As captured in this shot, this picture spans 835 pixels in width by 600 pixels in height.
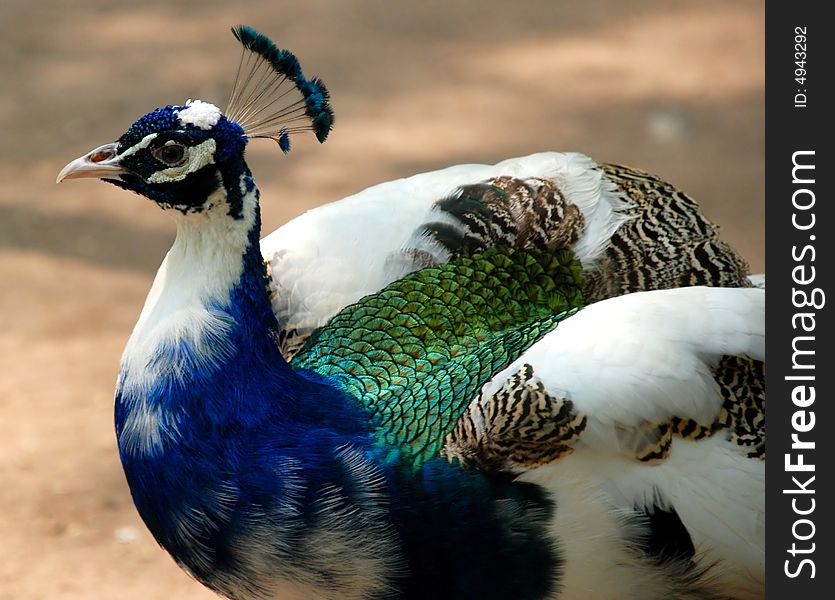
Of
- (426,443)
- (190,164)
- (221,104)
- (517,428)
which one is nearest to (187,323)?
(190,164)

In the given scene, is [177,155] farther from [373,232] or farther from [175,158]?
[373,232]

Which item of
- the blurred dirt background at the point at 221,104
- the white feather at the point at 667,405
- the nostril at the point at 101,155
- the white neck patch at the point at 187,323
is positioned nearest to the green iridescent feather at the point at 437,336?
the white feather at the point at 667,405

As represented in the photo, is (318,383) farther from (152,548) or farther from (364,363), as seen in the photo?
(152,548)

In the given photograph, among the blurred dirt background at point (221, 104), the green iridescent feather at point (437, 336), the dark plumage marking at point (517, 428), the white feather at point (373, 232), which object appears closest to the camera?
the dark plumage marking at point (517, 428)

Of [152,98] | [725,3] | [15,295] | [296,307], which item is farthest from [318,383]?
[725,3]

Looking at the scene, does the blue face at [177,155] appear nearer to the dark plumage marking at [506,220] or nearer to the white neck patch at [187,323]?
the white neck patch at [187,323]

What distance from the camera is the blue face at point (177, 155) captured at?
6.62ft

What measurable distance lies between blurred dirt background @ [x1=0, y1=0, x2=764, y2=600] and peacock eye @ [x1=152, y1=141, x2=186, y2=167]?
3.79ft

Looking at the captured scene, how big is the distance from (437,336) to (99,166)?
69cm

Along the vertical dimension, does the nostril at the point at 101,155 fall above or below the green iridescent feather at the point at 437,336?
above

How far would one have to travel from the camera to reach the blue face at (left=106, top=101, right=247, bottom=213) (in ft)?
6.62

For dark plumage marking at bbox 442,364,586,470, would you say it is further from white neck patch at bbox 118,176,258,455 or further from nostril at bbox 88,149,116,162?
nostril at bbox 88,149,116,162
